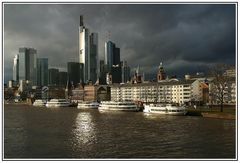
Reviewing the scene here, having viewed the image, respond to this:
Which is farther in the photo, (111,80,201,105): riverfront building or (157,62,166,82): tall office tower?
(157,62,166,82): tall office tower

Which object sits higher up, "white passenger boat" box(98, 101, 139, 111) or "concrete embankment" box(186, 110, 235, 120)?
"white passenger boat" box(98, 101, 139, 111)

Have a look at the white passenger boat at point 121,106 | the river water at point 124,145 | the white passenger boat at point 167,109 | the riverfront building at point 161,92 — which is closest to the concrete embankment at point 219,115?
the white passenger boat at point 167,109

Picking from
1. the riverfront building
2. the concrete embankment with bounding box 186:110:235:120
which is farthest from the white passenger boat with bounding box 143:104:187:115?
the riverfront building

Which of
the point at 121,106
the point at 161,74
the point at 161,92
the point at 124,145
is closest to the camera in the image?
the point at 124,145

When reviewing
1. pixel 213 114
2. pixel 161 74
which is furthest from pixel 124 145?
pixel 161 74

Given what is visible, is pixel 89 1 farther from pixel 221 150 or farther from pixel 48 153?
pixel 221 150

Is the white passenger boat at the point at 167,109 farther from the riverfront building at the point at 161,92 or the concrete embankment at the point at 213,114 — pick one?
the riverfront building at the point at 161,92

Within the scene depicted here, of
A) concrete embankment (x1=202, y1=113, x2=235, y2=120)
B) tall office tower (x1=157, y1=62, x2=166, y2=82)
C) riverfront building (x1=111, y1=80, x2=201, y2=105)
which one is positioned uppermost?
tall office tower (x1=157, y1=62, x2=166, y2=82)

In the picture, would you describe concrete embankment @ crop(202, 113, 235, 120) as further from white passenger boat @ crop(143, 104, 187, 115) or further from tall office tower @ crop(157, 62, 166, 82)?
tall office tower @ crop(157, 62, 166, 82)

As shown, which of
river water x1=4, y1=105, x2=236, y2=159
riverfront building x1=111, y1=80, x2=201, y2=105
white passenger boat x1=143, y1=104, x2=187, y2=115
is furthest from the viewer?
riverfront building x1=111, y1=80, x2=201, y2=105

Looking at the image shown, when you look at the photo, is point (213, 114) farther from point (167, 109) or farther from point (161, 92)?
point (161, 92)

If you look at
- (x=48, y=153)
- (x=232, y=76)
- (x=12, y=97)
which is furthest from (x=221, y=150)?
(x=12, y=97)

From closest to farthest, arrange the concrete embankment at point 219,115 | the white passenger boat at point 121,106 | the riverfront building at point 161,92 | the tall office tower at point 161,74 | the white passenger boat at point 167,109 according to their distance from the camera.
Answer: the concrete embankment at point 219,115 < the white passenger boat at point 167,109 < the white passenger boat at point 121,106 < the riverfront building at point 161,92 < the tall office tower at point 161,74

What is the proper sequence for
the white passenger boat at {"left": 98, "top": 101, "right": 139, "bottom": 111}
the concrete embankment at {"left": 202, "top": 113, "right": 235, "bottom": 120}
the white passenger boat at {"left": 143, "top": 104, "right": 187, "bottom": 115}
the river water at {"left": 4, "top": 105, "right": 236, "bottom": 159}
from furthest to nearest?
the white passenger boat at {"left": 98, "top": 101, "right": 139, "bottom": 111}, the white passenger boat at {"left": 143, "top": 104, "right": 187, "bottom": 115}, the concrete embankment at {"left": 202, "top": 113, "right": 235, "bottom": 120}, the river water at {"left": 4, "top": 105, "right": 236, "bottom": 159}
